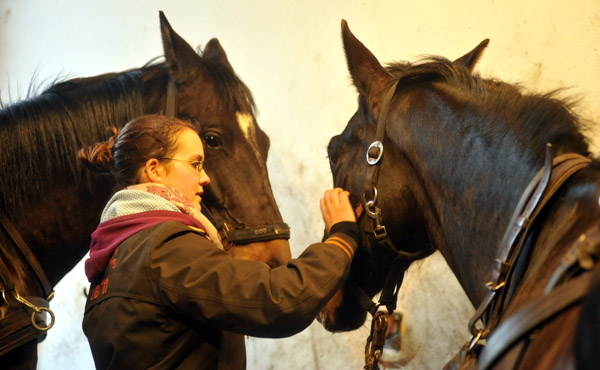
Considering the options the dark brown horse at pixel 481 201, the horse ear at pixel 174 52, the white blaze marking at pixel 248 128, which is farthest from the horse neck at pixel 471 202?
the horse ear at pixel 174 52

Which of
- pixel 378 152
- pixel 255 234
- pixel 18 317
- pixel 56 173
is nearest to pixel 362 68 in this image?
pixel 378 152

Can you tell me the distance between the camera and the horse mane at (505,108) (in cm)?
93

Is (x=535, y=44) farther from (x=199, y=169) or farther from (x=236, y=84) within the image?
(x=199, y=169)

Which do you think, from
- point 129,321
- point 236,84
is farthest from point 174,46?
point 129,321

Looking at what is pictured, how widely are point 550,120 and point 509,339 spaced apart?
404mm

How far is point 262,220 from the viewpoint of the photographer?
1.62m

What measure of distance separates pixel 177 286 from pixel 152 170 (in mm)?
321

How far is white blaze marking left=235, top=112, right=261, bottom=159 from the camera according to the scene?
5.61 ft

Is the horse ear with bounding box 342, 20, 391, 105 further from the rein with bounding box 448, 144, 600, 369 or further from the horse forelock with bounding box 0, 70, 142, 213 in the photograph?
the horse forelock with bounding box 0, 70, 142, 213

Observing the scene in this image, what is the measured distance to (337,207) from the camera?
1.27 metres

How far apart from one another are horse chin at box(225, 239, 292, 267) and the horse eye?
1.00ft

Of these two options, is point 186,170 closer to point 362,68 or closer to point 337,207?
point 337,207

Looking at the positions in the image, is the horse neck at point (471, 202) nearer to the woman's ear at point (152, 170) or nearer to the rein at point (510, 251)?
the rein at point (510, 251)

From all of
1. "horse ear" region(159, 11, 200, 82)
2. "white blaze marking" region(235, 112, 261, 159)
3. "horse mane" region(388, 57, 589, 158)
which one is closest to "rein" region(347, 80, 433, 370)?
"horse mane" region(388, 57, 589, 158)
